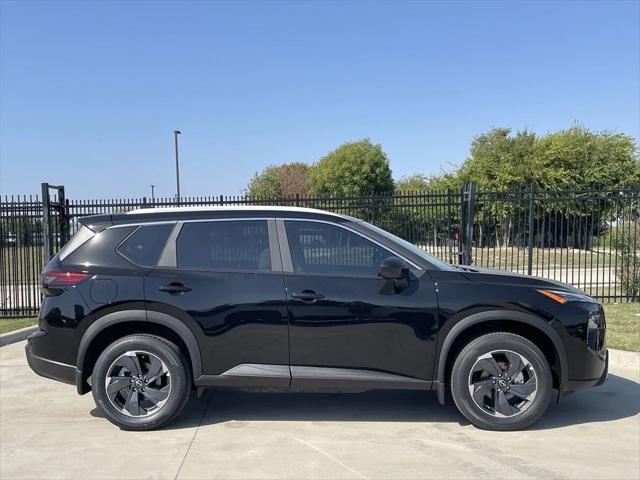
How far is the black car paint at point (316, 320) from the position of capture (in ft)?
14.8

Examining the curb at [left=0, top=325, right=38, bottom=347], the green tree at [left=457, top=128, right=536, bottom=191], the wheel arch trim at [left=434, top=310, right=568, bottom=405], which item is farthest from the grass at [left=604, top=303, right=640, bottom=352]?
the green tree at [left=457, top=128, right=536, bottom=191]

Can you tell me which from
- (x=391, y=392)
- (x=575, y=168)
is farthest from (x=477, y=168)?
(x=391, y=392)

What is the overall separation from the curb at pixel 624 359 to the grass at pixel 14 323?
9.19 meters

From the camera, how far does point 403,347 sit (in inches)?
178

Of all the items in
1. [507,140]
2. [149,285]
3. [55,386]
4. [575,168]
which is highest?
[507,140]

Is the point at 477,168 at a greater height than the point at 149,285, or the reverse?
the point at 477,168

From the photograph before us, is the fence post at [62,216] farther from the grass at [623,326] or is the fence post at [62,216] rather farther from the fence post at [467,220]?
the grass at [623,326]

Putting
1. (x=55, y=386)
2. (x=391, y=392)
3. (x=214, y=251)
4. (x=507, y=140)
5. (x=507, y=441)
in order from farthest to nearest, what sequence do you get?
(x=507, y=140) < (x=55, y=386) < (x=391, y=392) < (x=214, y=251) < (x=507, y=441)

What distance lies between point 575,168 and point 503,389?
27.1 meters

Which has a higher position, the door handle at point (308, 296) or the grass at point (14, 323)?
the door handle at point (308, 296)

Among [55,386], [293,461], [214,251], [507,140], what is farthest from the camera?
[507,140]

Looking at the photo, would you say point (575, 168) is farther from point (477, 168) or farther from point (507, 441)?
point (507, 441)

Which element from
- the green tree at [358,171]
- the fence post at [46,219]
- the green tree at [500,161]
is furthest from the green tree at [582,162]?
the fence post at [46,219]

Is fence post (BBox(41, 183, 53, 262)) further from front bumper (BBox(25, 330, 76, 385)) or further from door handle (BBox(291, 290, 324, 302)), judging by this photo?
door handle (BBox(291, 290, 324, 302))
